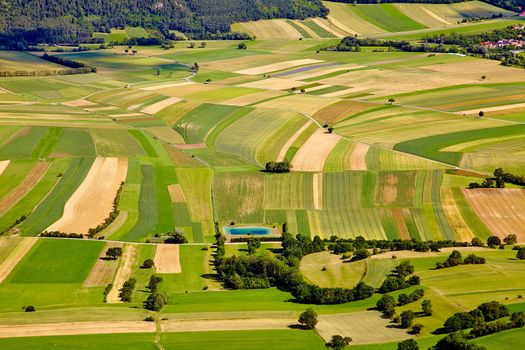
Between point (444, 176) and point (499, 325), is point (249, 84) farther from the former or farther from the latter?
point (499, 325)

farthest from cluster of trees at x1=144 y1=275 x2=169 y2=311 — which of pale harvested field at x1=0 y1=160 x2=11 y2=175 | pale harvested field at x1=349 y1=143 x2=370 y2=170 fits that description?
pale harvested field at x1=349 y1=143 x2=370 y2=170

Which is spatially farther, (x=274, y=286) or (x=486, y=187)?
(x=486, y=187)

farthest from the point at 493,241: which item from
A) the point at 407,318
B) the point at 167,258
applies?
the point at 167,258

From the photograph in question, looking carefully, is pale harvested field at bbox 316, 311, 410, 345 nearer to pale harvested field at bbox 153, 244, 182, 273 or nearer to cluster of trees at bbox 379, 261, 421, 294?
cluster of trees at bbox 379, 261, 421, 294

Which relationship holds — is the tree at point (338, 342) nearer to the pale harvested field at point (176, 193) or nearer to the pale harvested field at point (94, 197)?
the pale harvested field at point (94, 197)

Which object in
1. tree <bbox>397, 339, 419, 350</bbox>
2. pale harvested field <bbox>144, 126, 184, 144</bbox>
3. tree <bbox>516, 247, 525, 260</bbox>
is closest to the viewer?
tree <bbox>397, 339, 419, 350</bbox>

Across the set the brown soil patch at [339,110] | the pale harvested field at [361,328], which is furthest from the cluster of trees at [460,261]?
the brown soil patch at [339,110]

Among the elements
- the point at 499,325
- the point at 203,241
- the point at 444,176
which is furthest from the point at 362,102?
the point at 499,325

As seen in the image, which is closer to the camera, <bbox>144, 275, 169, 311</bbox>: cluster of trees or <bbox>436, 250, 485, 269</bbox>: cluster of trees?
<bbox>144, 275, 169, 311</bbox>: cluster of trees
